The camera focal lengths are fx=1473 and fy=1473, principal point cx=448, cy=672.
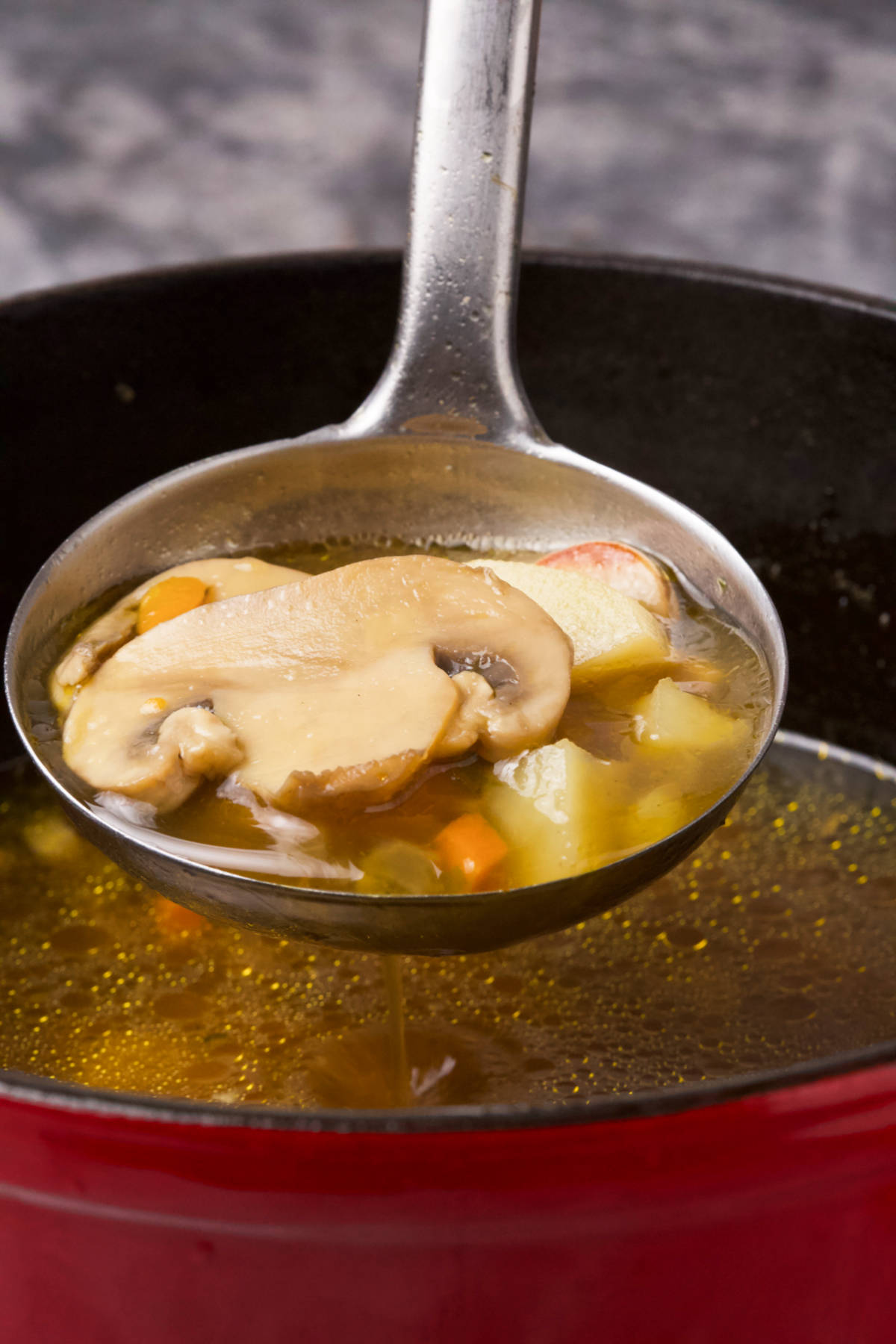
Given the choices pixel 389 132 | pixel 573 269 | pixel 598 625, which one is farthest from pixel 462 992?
pixel 389 132

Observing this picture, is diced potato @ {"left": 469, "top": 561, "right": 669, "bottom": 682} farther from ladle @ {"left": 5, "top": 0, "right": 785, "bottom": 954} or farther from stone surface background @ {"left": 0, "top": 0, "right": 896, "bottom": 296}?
stone surface background @ {"left": 0, "top": 0, "right": 896, "bottom": 296}

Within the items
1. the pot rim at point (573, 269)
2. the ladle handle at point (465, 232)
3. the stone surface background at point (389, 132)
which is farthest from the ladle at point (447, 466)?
the stone surface background at point (389, 132)

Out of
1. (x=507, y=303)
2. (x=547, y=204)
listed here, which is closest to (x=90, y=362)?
(x=507, y=303)

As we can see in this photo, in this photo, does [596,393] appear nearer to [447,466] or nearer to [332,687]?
[447,466]

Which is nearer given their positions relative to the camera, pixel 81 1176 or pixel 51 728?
pixel 81 1176

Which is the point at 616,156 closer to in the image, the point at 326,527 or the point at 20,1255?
the point at 326,527

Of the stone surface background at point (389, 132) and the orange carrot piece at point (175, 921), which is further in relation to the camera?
the stone surface background at point (389, 132)

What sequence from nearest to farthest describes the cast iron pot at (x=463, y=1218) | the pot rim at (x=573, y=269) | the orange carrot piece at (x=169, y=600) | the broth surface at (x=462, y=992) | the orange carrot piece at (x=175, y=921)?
1. the cast iron pot at (x=463, y=1218)
2. the orange carrot piece at (x=169, y=600)
3. the broth surface at (x=462, y=992)
4. the orange carrot piece at (x=175, y=921)
5. the pot rim at (x=573, y=269)

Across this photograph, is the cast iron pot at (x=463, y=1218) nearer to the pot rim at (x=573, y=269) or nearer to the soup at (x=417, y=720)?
the soup at (x=417, y=720)
